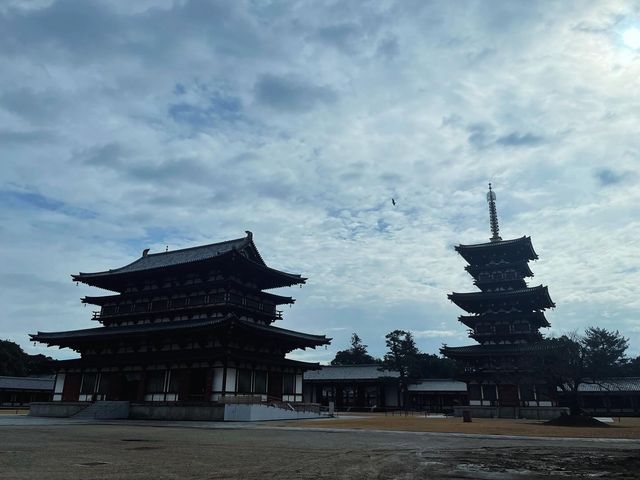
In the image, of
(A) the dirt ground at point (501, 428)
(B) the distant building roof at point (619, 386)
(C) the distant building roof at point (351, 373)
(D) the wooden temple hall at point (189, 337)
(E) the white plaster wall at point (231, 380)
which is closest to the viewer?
(A) the dirt ground at point (501, 428)

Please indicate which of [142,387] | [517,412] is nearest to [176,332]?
[142,387]

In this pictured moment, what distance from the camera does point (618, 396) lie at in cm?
6056

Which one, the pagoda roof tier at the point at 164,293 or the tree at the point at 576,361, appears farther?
the pagoda roof tier at the point at 164,293

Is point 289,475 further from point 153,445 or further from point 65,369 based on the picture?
point 65,369

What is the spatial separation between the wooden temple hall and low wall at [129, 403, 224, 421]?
4.10 ft

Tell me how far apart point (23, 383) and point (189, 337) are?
4431 centimetres

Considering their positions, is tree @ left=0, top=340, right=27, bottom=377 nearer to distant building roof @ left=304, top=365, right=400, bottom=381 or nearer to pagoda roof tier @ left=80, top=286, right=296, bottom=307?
pagoda roof tier @ left=80, top=286, right=296, bottom=307

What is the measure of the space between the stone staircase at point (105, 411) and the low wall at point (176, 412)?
0.71m

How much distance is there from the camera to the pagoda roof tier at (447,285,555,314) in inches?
2091

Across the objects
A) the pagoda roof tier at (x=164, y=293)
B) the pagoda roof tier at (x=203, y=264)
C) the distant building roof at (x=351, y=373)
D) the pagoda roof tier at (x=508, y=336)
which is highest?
the pagoda roof tier at (x=203, y=264)

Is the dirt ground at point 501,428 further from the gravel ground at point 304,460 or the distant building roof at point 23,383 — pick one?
the distant building roof at point 23,383

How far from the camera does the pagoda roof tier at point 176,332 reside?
40.0 m

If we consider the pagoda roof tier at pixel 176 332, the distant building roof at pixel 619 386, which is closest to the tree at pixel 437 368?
the distant building roof at pixel 619 386

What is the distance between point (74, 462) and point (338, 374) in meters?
65.6
